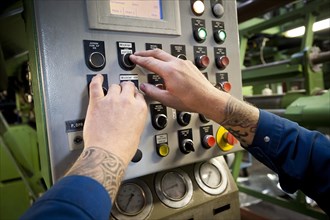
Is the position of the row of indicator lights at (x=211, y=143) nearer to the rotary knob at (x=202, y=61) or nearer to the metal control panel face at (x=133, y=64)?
the metal control panel face at (x=133, y=64)

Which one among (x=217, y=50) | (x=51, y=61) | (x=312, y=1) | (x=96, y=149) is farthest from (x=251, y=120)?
(x=312, y=1)

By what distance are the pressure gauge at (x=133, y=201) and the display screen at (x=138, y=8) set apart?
0.47m

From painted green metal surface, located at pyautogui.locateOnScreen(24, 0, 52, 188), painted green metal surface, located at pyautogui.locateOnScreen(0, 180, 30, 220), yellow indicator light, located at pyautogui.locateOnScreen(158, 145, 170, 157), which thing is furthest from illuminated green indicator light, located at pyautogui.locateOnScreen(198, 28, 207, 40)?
painted green metal surface, located at pyautogui.locateOnScreen(0, 180, 30, 220)

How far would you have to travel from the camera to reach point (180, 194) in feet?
2.74

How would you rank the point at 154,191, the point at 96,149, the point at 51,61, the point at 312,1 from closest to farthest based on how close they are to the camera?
the point at 96,149 → the point at 51,61 → the point at 154,191 → the point at 312,1

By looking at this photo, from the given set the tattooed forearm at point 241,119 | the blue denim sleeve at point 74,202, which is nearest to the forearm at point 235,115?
the tattooed forearm at point 241,119

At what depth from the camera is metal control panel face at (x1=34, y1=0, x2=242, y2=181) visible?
2.00 feet

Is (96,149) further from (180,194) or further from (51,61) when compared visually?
(180,194)

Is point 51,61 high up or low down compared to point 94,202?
up

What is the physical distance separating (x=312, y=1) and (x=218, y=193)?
69.0 inches

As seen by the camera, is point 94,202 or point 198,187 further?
point 198,187

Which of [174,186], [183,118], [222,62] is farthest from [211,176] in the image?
[222,62]

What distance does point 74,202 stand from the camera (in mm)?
413

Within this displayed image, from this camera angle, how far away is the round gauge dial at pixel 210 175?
2.93ft
